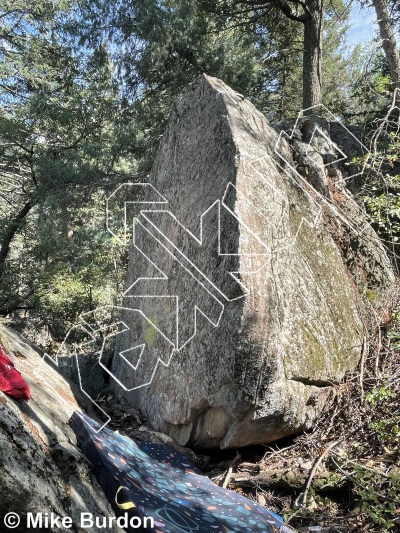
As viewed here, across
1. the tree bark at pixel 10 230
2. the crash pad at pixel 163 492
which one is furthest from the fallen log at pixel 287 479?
the tree bark at pixel 10 230

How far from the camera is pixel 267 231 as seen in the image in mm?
3684

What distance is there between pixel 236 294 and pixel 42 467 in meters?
1.72

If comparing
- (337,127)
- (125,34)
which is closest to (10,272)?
(125,34)

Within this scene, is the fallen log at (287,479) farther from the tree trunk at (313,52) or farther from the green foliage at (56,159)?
the tree trunk at (313,52)

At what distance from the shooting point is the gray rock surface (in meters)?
2.03

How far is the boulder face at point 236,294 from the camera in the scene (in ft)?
11.1

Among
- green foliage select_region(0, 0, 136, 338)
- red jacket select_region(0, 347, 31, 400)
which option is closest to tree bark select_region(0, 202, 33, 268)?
green foliage select_region(0, 0, 136, 338)

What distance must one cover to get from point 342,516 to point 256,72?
8380mm

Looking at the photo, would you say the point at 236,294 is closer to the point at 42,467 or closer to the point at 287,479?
the point at 287,479

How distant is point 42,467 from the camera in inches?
91.2

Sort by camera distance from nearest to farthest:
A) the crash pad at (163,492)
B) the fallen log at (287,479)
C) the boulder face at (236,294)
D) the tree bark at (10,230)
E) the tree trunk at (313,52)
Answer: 1. the crash pad at (163,492)
2. the fallen log at (287,479)
3. the boulder face at (236,294)
4. the tree trunk at (313,52)
5. the tree bark at (10,230)

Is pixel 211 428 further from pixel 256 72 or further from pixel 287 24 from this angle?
pixel 287 24

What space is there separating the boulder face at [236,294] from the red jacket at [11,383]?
136cm

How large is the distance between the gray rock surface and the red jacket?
0.17ft
